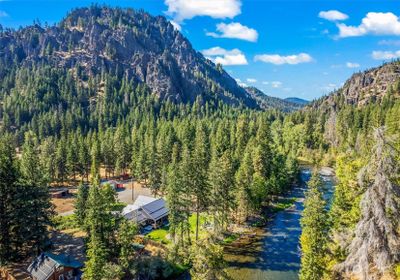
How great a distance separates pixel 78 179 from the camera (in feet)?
335

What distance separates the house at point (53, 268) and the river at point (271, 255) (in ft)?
71.1

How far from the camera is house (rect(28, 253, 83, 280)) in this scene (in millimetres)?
40031

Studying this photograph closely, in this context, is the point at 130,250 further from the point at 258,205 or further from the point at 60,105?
the point at 60,105

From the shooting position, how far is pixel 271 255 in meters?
51.3

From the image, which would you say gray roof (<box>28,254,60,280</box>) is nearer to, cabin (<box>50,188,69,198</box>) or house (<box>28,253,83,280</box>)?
house (<box>28,253,83,280</box>)

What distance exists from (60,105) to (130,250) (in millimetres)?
161063

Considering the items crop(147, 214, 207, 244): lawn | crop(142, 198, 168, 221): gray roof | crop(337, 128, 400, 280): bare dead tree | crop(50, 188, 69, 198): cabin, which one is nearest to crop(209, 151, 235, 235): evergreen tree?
crop(147, 214, 207, 244): lawn

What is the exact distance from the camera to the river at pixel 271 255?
4603 centimetres

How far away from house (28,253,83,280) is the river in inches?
853

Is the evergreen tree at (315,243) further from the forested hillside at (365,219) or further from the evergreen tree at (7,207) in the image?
the evergreen tree at (7,207)

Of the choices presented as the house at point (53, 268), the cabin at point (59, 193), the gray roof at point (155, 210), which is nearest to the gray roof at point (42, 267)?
the house at point (53, 268)

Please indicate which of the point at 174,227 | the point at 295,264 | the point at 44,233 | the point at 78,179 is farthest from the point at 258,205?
the point at 78,179

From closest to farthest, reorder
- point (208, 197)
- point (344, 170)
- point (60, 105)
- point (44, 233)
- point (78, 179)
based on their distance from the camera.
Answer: point (344, 170)
point (44, 233)
point (208, 197)
point (78, 179)
point (60, 105)

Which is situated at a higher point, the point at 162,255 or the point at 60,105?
the point at 60,105
